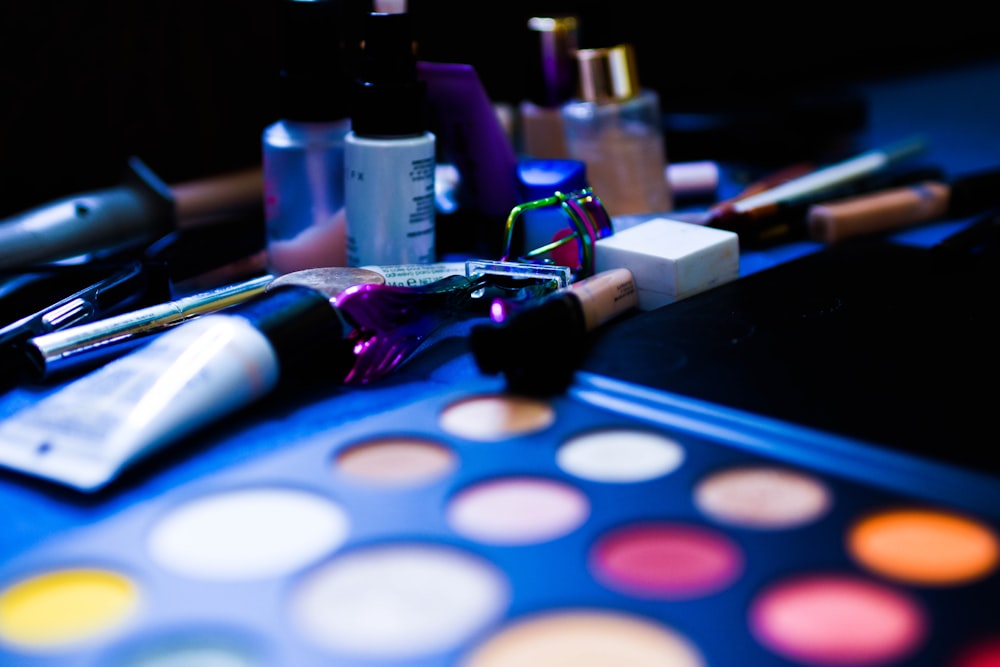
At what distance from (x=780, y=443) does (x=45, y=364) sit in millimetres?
359

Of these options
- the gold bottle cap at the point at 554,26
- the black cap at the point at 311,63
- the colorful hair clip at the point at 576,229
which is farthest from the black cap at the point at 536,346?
the gold bottle cap at the point at 554,26

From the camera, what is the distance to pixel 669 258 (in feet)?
2.13

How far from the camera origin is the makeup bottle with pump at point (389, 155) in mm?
647

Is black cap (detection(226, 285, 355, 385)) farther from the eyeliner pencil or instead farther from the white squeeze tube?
the eyeliner pencil

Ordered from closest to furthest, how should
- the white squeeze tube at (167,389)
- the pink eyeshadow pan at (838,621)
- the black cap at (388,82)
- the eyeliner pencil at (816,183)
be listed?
A: the pink eyeshadow pan at (838,621) < the white squeeze tube at (167,389) < the black cap at (388,82) < the eyeliner pencil at (816,183)

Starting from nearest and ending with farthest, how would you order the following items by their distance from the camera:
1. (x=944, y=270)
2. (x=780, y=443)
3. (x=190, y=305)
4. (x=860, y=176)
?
(x=780, y=443)
(x=190, y=305)
(x=944, y=270)
(x=860, y=176)

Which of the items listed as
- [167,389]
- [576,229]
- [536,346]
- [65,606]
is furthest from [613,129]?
[65,606]

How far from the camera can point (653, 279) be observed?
66cm

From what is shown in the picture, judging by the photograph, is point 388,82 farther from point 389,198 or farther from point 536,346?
point 536,346

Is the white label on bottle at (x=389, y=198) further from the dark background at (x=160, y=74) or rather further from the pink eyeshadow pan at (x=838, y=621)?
the pink eyeshadow pan at (x=838, y=621)

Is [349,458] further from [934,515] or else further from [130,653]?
[934,515]

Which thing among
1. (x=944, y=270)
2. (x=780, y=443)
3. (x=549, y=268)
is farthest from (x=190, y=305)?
(x=944, y=270)

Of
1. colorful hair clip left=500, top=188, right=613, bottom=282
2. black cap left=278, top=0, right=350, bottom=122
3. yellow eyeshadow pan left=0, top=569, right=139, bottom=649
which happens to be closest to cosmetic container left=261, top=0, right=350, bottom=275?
black cap left=278, top=0, right=350, bottom=122

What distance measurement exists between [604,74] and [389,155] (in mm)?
231
